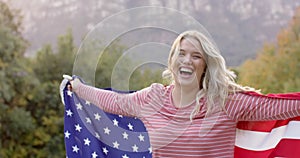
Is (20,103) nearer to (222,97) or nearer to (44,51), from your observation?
(44,51)

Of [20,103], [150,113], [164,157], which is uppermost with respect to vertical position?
[20,103]

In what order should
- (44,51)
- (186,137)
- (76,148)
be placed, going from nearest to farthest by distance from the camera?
(186,137) < (76,148) < (44,51)

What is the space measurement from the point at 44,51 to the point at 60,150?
137 inches

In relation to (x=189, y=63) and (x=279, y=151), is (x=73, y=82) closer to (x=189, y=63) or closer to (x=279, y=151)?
(x=189, y=63)

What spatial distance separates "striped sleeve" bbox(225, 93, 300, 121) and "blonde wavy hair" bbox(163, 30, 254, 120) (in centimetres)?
5

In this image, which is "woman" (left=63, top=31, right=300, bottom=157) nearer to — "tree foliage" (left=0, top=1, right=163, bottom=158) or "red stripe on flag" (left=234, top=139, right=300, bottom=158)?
"red stripe on flag" (left=234, top=139, right=300, bottom=158)

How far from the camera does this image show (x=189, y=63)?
139 inches

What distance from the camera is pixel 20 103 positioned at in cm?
1741

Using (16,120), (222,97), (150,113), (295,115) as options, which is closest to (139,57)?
(150,113)

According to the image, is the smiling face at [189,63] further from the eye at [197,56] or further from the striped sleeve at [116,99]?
the striped sleeve at [116,99]

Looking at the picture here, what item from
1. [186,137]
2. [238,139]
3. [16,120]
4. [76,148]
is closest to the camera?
[186,137]

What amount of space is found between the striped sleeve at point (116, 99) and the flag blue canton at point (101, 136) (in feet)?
0.97

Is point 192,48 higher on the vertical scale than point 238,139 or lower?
higher

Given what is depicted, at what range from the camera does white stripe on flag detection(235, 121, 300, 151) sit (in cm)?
390
